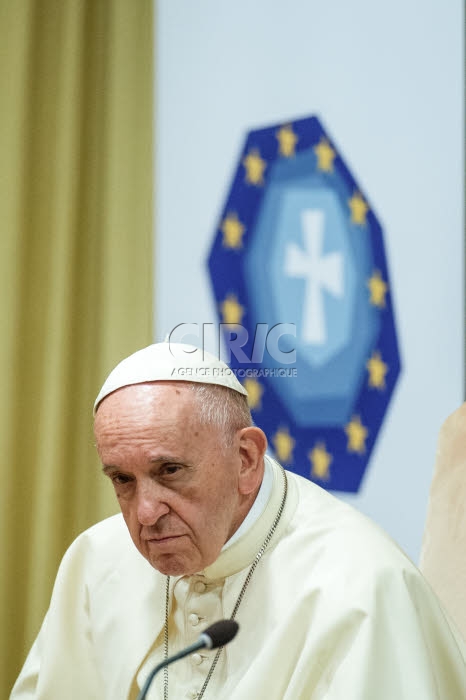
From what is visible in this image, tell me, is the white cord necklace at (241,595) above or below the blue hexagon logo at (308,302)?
below

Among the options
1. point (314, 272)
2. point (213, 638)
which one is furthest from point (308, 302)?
point (213, 638)

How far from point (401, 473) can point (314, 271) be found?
2.57ft

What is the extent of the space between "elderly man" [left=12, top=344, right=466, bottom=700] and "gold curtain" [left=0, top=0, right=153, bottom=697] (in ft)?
4.55

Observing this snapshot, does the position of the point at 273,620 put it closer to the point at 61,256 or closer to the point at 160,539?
the point at 160,539

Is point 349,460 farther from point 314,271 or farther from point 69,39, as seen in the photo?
point 69,39

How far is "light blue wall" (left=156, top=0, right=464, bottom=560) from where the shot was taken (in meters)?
2.60

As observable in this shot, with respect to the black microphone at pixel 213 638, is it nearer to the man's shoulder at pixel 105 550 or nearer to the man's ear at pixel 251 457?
the man's ear at pixel 251 457

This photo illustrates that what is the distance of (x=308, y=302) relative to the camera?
9.91 ft

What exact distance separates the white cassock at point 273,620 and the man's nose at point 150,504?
0.24 metres

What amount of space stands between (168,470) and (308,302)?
1.41m

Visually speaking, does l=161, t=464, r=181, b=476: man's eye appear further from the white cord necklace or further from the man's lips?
the white cord necklace

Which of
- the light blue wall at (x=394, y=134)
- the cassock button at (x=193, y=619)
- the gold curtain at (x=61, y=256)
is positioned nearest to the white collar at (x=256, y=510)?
the cassock button at (x=193, y=619)

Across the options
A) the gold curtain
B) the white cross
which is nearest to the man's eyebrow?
the white cross

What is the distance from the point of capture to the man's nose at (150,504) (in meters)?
1.70
